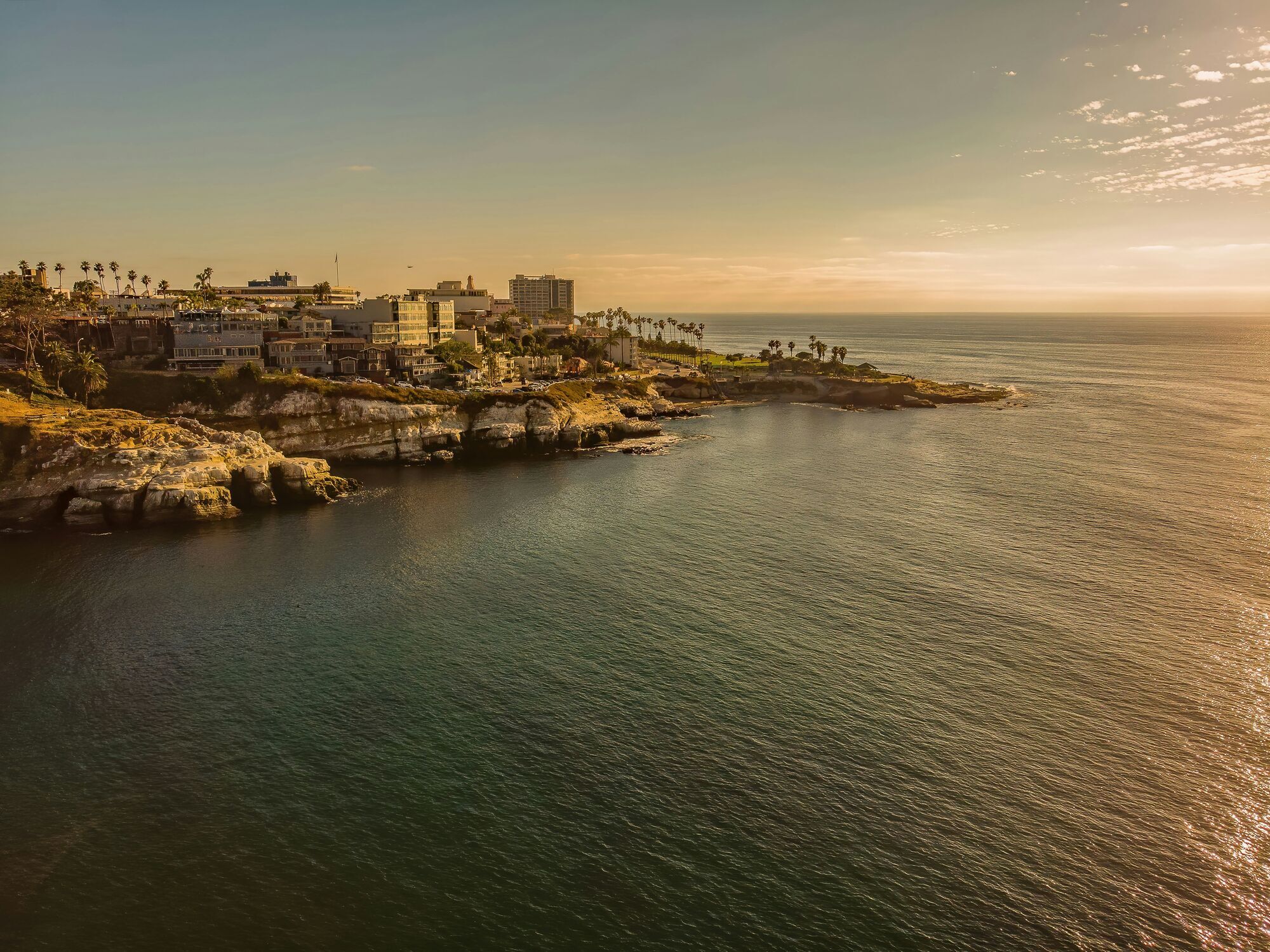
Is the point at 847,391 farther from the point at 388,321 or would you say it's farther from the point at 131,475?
the point at 131,475

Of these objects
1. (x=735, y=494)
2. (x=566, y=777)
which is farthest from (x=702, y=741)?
(x=735, y=494)

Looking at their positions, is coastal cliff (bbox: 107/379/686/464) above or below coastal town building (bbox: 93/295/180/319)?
below

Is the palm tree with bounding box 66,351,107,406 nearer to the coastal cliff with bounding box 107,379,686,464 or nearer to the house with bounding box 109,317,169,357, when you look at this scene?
the coastal cliff with bounding box 107,379,686,464

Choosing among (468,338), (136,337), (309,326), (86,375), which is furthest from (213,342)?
(468,338)

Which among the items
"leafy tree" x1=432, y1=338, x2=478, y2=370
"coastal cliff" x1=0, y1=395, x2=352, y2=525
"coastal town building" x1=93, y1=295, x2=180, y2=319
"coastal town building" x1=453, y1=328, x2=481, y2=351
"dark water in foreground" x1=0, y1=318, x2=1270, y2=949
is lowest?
"dark water in foreground" x1=0, y1=318, x2=1270, y2=949

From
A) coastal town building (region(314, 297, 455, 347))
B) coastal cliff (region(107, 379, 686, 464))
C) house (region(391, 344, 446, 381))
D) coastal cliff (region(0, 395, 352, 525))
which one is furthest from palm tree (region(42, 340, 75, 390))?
house (region(391, 344, 446, 381))

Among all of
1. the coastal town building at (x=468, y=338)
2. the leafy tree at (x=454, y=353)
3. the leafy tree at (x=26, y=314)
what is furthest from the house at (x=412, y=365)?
the leafy tree at (x=26, y=314)
